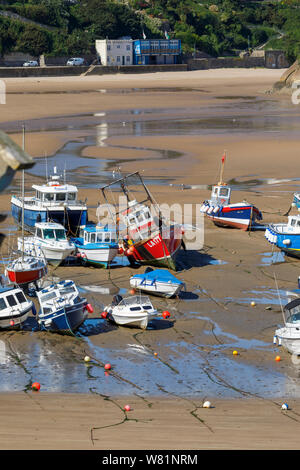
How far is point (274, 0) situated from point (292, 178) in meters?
154

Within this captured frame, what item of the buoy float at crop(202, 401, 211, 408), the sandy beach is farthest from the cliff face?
the buoy float at crop(202, 401, 211, 408)

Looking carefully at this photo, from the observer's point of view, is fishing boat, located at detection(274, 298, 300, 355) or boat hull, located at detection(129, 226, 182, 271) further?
boat hull, located at detection(129, 226, 182, 271)

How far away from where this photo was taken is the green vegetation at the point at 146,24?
434 ft

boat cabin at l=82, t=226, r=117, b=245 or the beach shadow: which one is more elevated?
boat cabin at l=82, t=226, r=117, b=245

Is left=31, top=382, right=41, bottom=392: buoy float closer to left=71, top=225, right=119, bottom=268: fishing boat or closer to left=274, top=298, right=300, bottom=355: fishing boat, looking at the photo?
left=274, top=298, right=300, bottom=355: fishing boat

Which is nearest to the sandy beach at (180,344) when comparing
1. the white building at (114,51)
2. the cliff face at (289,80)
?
the cliff face at (289,80)

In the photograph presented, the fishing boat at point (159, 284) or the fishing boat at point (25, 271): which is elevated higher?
the fishing boat at point (25, 271)

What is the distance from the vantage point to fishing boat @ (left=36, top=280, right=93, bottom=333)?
2319 centimetres

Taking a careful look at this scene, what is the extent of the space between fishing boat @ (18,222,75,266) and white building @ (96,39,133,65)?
107336 millimetres

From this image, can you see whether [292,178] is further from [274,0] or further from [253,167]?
[274,0]

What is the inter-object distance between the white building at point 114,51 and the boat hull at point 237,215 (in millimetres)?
103252

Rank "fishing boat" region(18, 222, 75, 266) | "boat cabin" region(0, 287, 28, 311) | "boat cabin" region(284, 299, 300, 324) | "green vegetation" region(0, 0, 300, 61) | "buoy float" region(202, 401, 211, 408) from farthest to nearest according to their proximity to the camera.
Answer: "green vegetation" region(0, 0, 300, 61), "fishing boat" region(18, 222, 75, 266), "boat cabin" region(0, 287, 28, 311), "boat cabin" region(284, 299, 300, 324), "buoy float" region(202, 401, 211, 408)

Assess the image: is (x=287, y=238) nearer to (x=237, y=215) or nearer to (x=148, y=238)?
(x=237, y=215)

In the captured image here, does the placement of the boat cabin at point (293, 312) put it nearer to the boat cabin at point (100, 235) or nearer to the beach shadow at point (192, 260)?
the beach shadow at point (192, 260)
